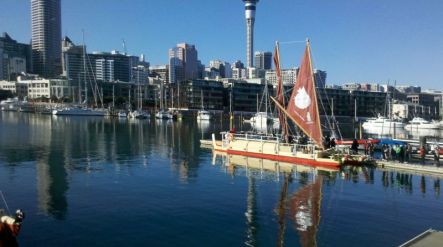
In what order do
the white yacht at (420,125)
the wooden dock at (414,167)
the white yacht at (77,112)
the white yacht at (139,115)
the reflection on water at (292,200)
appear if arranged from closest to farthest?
the reflection on water at (292,200)
the wooden dock at (414,167)
the white yacht at (420,125)
the white yacht at (139,115)
the white yacht at (77,112)

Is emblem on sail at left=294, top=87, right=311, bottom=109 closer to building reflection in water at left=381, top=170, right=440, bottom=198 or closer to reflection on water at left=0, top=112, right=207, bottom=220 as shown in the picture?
building reflection in water at left=381, top=170, right=440, bottom=198

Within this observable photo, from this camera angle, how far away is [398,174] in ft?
130

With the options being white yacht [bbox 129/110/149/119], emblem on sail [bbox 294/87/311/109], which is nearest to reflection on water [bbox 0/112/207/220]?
emblem on sail [bbox 294/87/311/109]

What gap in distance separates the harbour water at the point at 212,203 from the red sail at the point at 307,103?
4838mm

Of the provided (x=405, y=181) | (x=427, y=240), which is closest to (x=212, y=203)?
(x=427, y=240)

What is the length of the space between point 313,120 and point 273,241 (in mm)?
27053

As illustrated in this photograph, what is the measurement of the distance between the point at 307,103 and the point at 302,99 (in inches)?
32.9

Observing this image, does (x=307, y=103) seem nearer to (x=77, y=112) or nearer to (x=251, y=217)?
(x=251, y=217)

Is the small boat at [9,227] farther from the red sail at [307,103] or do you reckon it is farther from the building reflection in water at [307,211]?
the red sail at [307,103]

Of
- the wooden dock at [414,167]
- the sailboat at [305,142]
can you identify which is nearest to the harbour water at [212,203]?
the wooden dock at [414,167]

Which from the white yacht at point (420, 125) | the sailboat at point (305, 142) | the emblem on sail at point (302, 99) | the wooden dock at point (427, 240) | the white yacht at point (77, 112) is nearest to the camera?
the wooden dock at point (427, 240)

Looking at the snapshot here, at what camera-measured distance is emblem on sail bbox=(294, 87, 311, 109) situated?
46.4m

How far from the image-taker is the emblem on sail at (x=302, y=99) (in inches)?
1826

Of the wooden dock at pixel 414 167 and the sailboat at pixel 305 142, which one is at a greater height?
the sailboat at pixel 305 142
